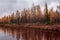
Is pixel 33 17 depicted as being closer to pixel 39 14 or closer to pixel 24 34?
pixel 39 14

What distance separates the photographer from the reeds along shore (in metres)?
1.56

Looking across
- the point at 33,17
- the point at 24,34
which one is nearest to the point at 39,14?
the point at 33,17

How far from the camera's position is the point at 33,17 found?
1.59 meters

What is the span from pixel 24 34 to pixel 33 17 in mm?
232

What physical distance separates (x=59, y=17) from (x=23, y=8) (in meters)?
0.45

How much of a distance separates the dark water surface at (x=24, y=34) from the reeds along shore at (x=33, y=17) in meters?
0.10

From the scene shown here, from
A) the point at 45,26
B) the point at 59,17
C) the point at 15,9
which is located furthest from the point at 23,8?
the point at 59,17

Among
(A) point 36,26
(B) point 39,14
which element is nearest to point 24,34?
(A) point 36,26

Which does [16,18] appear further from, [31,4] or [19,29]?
[31,4]

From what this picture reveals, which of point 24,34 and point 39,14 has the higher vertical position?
point 39,14

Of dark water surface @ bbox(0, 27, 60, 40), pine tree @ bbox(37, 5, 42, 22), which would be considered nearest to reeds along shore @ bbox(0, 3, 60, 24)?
pine tree @ bbox(37, 5, 42, 22)

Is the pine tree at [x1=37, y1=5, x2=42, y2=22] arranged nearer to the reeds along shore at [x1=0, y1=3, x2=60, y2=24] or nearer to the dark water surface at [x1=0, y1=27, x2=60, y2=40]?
the reeds along shore at [x1=0, y1=3, x2=60, y2=24]

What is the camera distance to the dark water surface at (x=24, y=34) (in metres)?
1.53

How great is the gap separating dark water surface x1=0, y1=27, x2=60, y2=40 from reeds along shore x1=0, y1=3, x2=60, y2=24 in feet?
0.33
